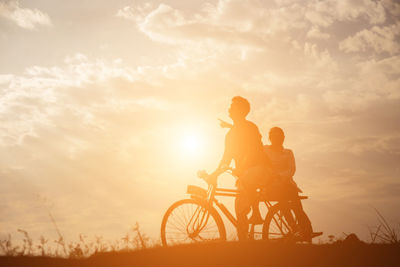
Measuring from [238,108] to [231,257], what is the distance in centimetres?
259

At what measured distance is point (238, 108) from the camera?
25.7 feet

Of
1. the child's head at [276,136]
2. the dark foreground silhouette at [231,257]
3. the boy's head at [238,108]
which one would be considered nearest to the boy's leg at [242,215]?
the dark foreground silhouette at [231,257]

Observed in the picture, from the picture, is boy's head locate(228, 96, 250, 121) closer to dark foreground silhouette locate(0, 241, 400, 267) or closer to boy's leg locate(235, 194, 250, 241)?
boy's leg locate(235, 194, 250, 241)

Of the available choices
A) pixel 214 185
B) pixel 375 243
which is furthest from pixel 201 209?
pixel 375 243

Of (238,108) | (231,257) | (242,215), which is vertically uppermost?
(238,108)

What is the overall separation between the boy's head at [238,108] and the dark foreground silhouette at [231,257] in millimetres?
2211

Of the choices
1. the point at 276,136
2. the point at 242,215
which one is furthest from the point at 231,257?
the point at 276,136

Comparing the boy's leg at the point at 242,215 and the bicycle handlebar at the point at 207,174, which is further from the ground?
the bicycle handlebar at the point at 207,174

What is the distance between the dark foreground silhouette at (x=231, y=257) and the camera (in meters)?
6.67

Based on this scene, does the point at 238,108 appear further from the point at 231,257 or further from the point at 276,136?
the point at 231,257

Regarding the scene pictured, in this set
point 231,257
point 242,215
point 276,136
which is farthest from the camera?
point 276,136

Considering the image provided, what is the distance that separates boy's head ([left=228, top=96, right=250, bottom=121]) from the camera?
25.6ft

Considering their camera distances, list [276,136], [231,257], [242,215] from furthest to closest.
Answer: [276,136]
[242,215]
[231,257]

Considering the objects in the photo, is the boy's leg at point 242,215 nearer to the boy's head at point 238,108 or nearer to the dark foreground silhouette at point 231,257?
the dark foreground silhouette at point 231,257
